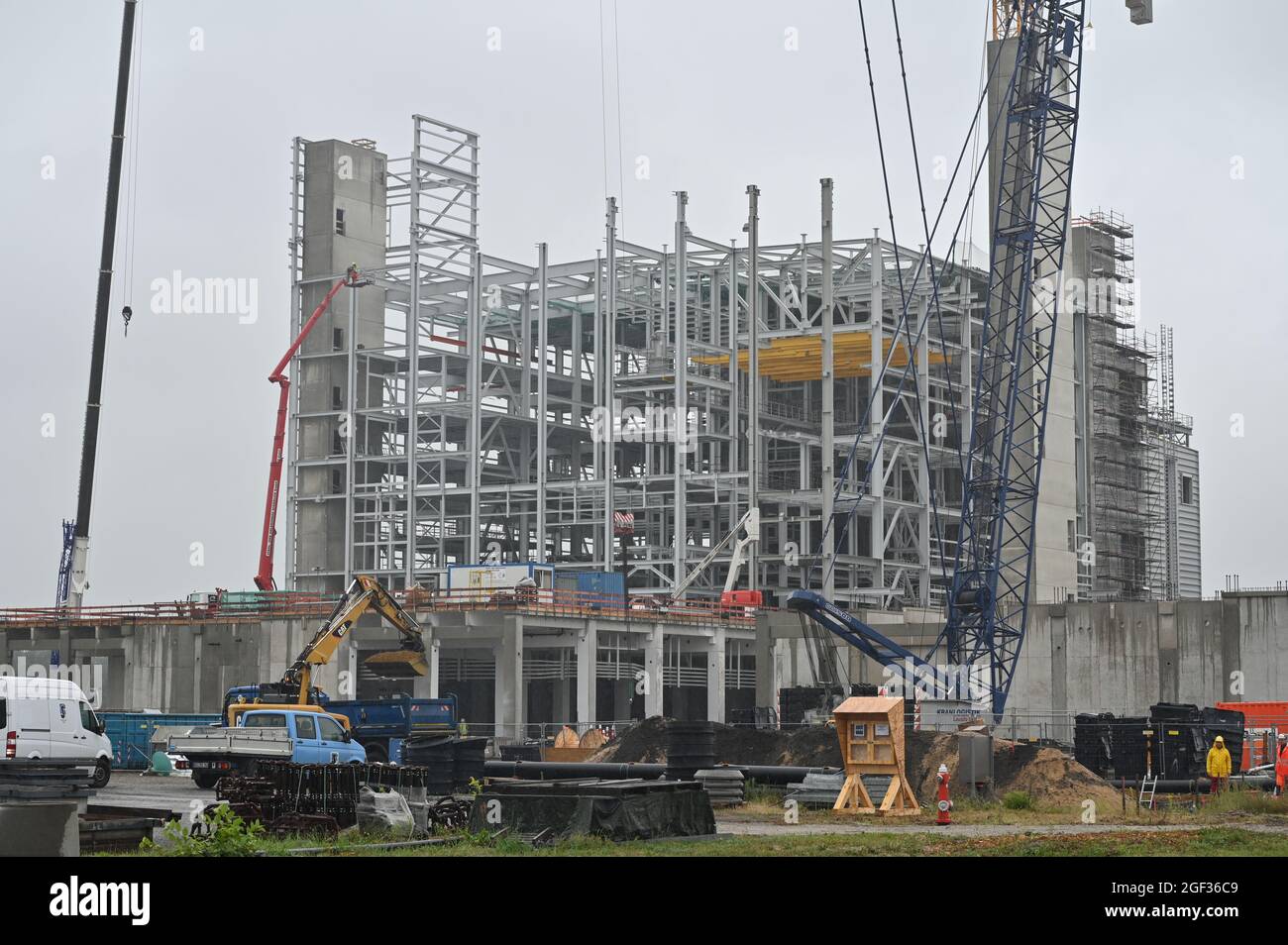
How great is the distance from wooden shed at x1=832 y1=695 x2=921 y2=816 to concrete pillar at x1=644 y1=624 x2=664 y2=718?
1511 inches

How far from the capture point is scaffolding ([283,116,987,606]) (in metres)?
79.4

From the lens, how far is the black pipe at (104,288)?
6269 cm

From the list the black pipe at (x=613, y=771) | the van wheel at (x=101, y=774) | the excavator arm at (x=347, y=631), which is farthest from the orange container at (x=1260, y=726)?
the van wheel at (x=101, y=774)

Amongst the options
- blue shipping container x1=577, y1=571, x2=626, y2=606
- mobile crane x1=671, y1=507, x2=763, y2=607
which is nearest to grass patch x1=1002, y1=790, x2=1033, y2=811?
blue shipping container x1=577, y1=571, x2=626, y2=606

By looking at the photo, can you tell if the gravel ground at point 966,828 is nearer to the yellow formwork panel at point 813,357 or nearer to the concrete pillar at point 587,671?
the concrete pillar at point 587,671

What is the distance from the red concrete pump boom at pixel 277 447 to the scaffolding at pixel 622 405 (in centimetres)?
184

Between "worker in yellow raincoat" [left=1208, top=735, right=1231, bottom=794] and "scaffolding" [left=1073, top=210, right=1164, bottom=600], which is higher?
"scaffolding" [left=1073, top=210, right=1164, bottom=600]

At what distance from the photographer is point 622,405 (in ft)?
284

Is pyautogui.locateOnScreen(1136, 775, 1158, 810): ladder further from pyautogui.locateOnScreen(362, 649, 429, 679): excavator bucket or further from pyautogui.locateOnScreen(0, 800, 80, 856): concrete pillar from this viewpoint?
pyautogui.locateOnScreen(362, 649, 429, 679): excavator bucket

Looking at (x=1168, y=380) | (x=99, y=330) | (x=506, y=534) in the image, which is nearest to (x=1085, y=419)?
(x=1168, y=380)

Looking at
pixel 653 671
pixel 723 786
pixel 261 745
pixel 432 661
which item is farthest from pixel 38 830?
pixel 653 671

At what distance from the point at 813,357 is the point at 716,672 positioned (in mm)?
17771

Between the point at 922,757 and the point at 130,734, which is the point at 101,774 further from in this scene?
the point at 922,757
